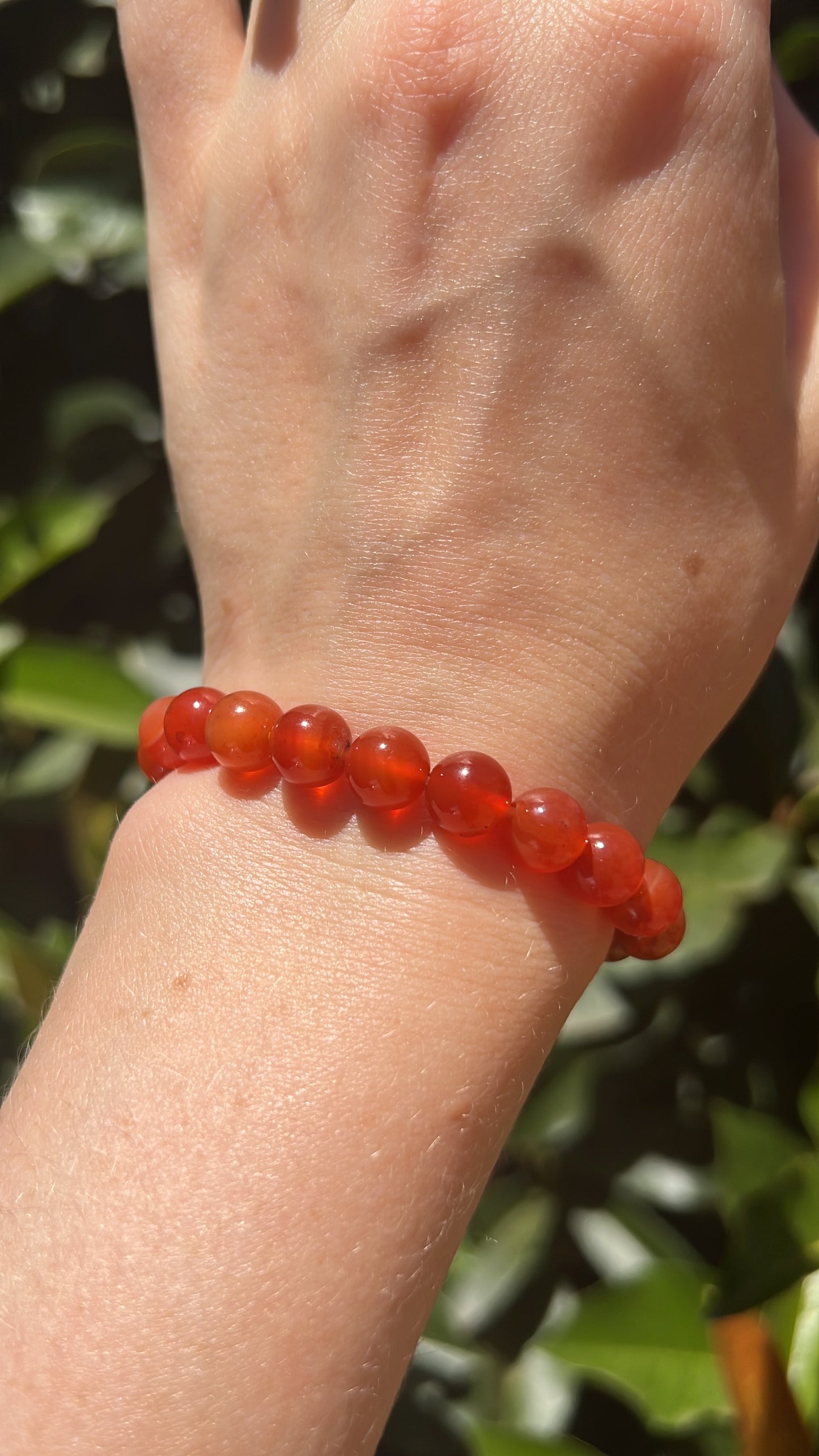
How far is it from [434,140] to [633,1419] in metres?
1.03

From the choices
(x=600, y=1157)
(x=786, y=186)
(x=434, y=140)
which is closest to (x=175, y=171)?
(x=434, y=140)

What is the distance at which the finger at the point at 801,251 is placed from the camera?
2.18 ft

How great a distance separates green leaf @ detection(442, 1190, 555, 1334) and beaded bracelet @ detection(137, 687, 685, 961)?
17.9 inches

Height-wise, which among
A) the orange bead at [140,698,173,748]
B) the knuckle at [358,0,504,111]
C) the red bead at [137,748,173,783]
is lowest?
the red bead at [137,748,173,783]

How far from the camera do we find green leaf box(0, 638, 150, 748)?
96 centimetres

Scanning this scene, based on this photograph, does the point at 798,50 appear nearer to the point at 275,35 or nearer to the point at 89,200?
the point at 275,35

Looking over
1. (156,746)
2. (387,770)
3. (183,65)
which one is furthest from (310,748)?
(183,65)

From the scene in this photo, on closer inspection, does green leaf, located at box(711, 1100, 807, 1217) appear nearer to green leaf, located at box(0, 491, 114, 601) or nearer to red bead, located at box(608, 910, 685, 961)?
red bead, located at box(608, 910, 685, 961)

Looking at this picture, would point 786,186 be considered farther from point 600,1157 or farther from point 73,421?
point 600,1157

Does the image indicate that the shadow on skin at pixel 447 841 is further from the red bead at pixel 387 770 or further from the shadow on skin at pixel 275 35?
the shadow on skin at pixel 275 35

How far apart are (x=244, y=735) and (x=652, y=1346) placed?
55 centimetres

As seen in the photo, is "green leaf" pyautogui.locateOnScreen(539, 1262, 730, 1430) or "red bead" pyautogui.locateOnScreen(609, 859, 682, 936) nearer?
"red bead" pyautogui.locateOnScreen(609, 859, 682, 936)

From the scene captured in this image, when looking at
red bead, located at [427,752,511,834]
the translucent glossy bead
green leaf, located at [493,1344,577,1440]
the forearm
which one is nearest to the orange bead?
the translucent glossy bead

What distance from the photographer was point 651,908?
24.6 inches
